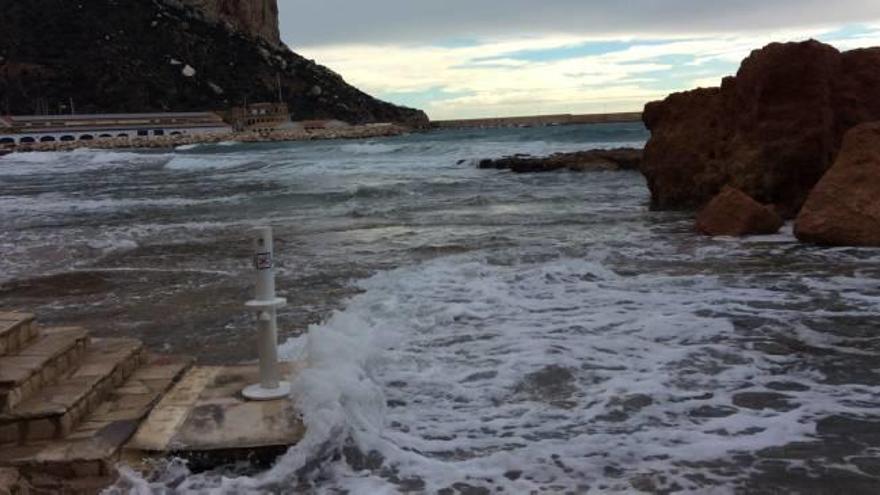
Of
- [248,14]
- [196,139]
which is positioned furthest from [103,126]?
[248,14]

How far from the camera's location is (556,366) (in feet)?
19.8

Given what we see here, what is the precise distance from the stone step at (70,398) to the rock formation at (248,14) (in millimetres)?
131694

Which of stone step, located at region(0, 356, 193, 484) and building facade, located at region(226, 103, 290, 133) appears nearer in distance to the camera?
stone step, located at region(0, 356, 193, 484)

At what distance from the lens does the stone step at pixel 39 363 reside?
4.26 m

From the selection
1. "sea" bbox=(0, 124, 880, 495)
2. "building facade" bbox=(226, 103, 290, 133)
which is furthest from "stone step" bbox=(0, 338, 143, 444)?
"building facade" bbox=(226, 103, 290, 133)

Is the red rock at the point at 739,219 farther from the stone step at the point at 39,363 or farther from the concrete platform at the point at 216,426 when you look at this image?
the stone step at the point at 39,363

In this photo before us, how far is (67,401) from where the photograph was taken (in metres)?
4.44

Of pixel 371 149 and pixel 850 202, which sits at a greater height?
pixel 850 202

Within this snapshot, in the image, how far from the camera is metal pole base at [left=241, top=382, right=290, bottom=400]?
5016mm

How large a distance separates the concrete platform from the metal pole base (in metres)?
0.04

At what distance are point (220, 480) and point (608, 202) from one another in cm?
1547

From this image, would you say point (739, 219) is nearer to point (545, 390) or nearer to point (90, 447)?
point (545, 390)

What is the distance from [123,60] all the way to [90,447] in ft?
400

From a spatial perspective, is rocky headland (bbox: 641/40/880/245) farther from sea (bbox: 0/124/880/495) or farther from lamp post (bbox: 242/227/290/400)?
lamp post (bbox: 242/227/290/400)
